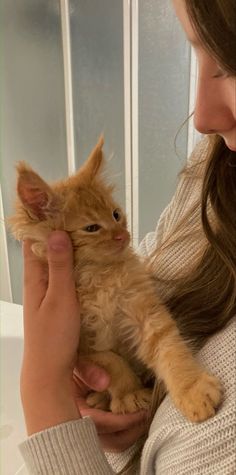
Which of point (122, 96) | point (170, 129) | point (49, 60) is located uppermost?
point (49, 60)

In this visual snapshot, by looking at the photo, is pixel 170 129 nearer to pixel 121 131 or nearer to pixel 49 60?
pixel 121 131

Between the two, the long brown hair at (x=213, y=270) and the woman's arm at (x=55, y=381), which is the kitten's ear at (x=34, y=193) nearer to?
the woman's arm at (x=55, y=381)

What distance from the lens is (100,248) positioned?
0.86 m

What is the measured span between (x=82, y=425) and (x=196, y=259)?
34 centimetres

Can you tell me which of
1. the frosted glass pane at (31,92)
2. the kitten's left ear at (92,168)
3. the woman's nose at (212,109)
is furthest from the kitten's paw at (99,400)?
the frosted glass pane at (31,92)

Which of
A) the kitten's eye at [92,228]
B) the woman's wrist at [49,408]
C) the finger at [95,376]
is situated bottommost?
the woman's wrist at [49,408]

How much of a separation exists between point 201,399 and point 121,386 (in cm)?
21

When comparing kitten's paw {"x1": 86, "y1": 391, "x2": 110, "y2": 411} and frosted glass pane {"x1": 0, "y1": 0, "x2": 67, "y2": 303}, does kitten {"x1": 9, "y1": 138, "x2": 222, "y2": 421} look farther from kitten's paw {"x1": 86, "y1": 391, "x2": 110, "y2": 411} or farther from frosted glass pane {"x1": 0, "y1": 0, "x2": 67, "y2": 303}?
frosted glass pane {"x1": 0, "y1": 0, "x2": 67, "y2": 303}

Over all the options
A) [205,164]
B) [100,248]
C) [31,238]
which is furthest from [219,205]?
[31,238]

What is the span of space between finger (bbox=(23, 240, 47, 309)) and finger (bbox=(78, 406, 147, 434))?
0.69 feet

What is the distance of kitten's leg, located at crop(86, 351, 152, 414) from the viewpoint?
33.9 inches

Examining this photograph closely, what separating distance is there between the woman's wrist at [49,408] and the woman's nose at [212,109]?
1.51 feet

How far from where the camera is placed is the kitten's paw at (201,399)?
0.67m

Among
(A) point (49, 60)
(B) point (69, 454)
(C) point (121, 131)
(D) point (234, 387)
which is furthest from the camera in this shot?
(C) point (121, 131)
